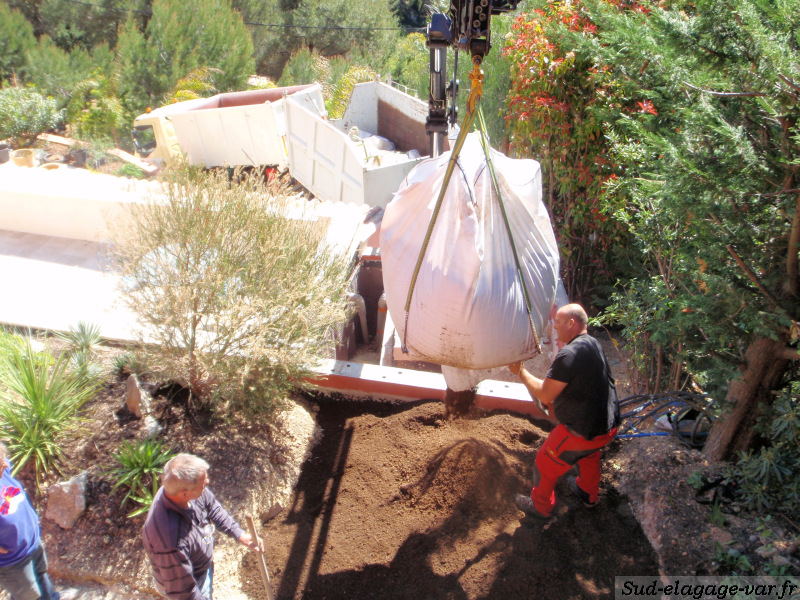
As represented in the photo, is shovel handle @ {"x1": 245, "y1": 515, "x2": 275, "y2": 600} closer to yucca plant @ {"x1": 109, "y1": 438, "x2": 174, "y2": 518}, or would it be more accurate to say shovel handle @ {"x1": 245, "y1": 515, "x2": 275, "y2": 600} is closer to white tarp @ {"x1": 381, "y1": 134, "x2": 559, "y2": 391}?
yucca plant @ {"x1": 109, "y1": 438, "x2": 174, "y2": 518}

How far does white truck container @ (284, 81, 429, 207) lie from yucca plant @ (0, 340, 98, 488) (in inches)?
208

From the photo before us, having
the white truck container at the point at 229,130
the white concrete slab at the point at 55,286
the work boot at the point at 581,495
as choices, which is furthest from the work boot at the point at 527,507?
the white truck container at the point at 229,130

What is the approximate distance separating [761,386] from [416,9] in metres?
33.4

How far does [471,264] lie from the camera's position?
8.96ft

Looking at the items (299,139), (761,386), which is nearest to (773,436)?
(761,386)

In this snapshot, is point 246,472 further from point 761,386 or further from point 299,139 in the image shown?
point 299,139

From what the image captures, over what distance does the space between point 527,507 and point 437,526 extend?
0.56 metres

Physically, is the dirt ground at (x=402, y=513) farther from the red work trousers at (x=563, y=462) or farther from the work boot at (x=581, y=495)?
the red work trousers at (x=563, y=462)

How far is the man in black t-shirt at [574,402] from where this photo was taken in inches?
121

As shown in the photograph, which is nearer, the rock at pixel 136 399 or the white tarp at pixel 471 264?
the white tarp at pixel 471 264

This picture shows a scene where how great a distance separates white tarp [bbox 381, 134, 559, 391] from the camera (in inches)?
109

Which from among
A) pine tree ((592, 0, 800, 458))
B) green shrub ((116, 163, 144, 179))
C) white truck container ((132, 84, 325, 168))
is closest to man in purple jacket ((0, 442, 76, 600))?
pine tree ((592, 0, 800, 458))

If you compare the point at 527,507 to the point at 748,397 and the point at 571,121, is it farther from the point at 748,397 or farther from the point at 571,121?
the point at 571,121

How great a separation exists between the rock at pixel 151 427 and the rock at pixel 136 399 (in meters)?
0.06
